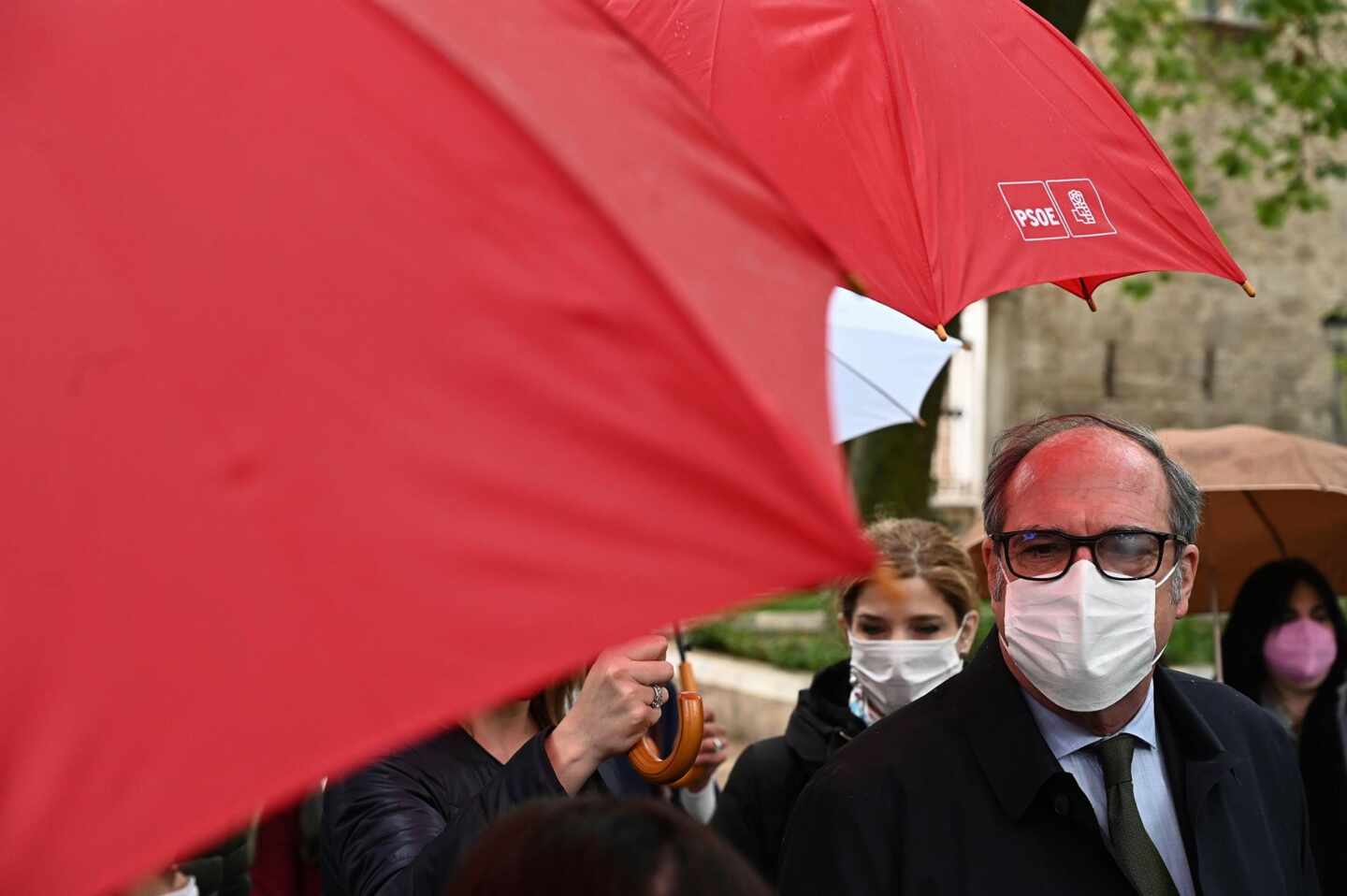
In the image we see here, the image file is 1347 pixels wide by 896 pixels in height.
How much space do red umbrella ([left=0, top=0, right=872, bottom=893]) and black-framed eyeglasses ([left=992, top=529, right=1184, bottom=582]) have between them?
1.24 m

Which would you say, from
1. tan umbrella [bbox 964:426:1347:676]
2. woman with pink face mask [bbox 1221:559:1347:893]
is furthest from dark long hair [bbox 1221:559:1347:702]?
tan umbrella [bbox 964:426:1347:676]

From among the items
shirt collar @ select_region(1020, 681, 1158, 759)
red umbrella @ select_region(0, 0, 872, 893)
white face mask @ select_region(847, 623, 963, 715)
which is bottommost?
white face mask @ select_region(847, 623, 963, 715)

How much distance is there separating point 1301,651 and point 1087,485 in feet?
8.40

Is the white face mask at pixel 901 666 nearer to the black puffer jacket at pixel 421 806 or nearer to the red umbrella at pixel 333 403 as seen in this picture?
the black puffer jacket at pixel 421 806

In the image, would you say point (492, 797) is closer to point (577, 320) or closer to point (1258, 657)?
point (577, 320)

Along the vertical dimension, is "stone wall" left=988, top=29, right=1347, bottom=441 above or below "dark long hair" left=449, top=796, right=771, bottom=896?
above

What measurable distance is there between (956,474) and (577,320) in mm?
19951

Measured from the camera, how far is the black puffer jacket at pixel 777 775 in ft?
13.6

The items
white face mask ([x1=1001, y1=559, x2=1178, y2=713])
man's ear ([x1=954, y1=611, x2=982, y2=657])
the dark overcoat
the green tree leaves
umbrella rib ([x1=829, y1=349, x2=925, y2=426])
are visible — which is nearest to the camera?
the dark overcoat

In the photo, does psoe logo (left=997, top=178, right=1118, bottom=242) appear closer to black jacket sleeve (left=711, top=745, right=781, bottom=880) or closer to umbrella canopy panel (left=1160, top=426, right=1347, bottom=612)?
black jacket sleeve (left=711, top=745, right=781, bottom=880)

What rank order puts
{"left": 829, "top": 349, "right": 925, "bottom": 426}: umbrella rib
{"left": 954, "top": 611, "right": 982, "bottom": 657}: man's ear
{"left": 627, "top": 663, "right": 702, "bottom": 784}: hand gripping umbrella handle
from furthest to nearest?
{"left": 829, "top": 349, "right": 925, "bottom": 426}: umbrella rib < {"left": 954, "top": 611, "right": 982, "bottom": 657}: man's ear < {"left": 627, "top": 663, "right": 702, "bottom": 784}: hand gripping umbrella handle

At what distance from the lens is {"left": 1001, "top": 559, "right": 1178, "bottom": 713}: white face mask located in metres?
2.71

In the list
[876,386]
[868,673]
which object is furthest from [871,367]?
[868,673]

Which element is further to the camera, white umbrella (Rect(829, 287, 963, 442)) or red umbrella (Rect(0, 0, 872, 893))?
white umbrella (Rect(829, 287, 963, 442))
